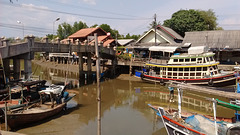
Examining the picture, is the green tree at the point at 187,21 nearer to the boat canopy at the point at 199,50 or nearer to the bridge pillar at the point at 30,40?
the boat canopy at the point at 199,50

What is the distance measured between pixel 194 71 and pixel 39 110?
17600mm

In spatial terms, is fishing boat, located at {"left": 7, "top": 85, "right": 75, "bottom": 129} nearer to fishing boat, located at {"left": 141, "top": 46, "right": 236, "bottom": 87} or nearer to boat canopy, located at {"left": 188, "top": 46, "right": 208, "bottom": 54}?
fishing boat, located at {"left": 141, "top": 46, "right": 236, "bottom": 87}

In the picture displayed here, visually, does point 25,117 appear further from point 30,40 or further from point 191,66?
point 191,66

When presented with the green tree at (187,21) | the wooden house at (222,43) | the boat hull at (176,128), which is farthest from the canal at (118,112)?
the green tree at (187,21)

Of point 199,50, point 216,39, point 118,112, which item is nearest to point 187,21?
point 216,39

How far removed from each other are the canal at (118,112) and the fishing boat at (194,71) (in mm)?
1802

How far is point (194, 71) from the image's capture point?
21.6m

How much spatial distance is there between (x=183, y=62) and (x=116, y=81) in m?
10.4

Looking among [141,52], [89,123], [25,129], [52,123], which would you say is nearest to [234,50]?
[141,52]

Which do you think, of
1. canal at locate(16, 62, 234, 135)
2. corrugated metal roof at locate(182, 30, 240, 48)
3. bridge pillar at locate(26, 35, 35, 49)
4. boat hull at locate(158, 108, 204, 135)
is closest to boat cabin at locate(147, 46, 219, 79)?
canal at locate(16, 62, 234, 135)

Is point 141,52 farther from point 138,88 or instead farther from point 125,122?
point 125,122

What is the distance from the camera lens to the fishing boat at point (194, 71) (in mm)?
20375

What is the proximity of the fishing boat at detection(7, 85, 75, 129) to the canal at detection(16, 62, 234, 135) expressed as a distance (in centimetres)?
47

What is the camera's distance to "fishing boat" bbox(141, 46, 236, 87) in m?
20.4
